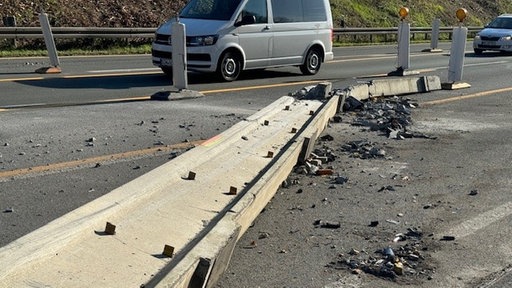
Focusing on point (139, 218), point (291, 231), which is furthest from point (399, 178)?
point (139, 218)

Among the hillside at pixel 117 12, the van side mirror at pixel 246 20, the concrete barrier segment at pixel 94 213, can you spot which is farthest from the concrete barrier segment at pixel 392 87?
the hillside at pixel 117 12

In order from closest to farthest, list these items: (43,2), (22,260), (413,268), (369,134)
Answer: (22,260) < (413,268) < (369,134) < (43,2)

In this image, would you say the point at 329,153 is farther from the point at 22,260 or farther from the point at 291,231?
the point at 22,260

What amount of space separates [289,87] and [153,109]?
166 inches

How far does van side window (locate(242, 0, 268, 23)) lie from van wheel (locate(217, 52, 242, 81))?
3.11 feet

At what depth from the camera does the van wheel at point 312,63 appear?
1655cm

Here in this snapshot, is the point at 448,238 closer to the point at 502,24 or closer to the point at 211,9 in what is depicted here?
the point at 211,9

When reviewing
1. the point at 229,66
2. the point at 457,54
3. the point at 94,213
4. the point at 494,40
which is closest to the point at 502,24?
the point at 494,40

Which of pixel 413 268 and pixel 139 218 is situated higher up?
pixel 139 218

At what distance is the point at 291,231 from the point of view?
5.41m

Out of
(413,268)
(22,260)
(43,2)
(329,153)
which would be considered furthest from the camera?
(43,2)

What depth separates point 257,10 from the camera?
14953 millimetres

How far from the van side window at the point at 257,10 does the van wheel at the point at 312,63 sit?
6.25 feet

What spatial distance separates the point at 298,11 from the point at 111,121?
7.70 metres
